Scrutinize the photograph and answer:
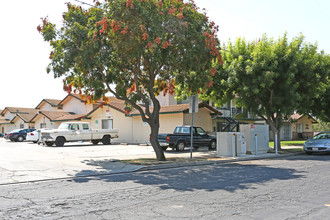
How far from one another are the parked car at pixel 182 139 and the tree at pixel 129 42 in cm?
549

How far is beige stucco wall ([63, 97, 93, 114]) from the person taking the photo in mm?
42156

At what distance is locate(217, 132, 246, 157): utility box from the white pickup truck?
13.9 metres

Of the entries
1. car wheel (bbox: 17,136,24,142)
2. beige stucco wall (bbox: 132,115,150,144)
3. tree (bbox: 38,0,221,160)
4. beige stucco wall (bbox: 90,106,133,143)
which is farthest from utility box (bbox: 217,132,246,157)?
car wheel (bbox: 17,136,24,142)

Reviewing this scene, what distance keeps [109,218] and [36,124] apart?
42.5 meters

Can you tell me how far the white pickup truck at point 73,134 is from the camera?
24.8 m

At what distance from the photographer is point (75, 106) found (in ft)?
145

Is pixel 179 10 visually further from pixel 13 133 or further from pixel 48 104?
pixel 48 104

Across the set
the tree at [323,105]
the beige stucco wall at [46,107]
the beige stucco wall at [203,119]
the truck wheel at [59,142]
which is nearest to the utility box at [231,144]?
the beige stucco wall at [203,119]

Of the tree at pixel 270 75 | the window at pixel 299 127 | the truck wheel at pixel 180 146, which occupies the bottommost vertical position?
the truck wheel at pixel 180 146

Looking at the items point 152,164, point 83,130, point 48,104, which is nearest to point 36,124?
point 48,104

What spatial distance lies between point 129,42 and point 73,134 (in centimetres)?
1578

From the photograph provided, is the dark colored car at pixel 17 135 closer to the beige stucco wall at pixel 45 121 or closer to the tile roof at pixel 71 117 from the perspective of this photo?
the tile roof at pixel 71 117

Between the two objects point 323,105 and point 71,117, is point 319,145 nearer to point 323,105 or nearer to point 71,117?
point 323,105

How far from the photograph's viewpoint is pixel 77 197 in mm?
7020
